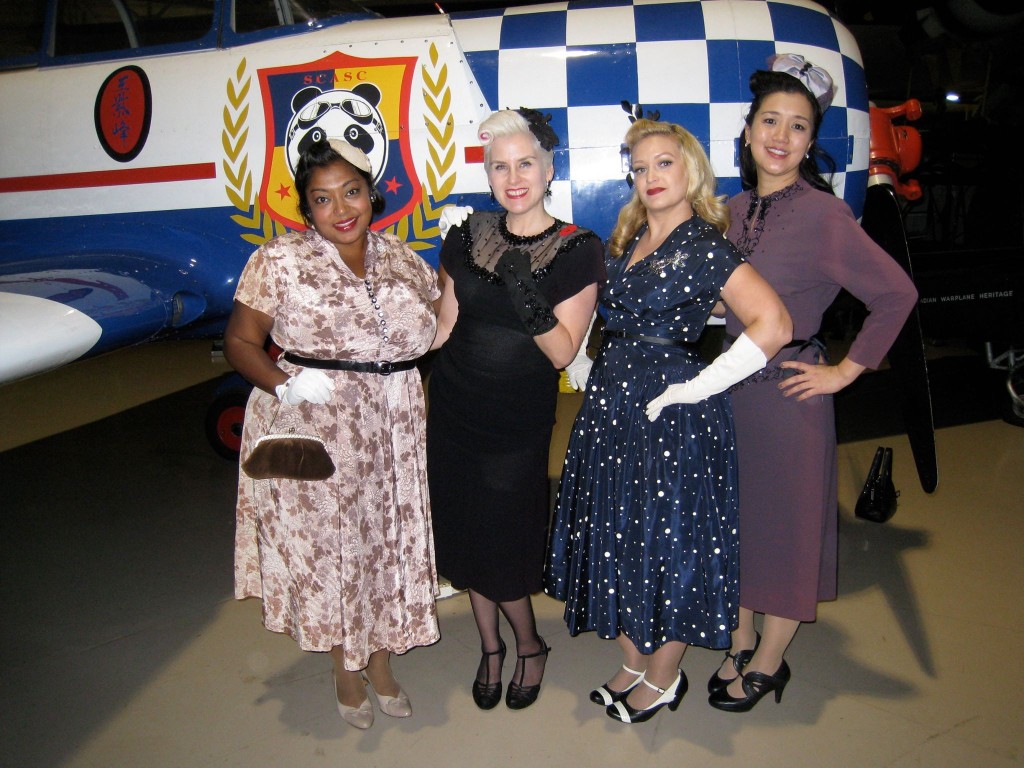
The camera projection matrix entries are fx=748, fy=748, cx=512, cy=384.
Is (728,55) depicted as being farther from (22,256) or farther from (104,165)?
(22,256)

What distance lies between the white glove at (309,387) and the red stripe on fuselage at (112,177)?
1.74 metres

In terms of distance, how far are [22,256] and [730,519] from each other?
11.0ft

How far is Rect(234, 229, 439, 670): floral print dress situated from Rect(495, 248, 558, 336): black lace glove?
1.03 ft

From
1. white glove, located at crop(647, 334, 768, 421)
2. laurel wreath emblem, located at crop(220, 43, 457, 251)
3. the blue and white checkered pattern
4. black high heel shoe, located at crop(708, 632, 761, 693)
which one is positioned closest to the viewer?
white glove, located at crop(647, 334, 768, 421)

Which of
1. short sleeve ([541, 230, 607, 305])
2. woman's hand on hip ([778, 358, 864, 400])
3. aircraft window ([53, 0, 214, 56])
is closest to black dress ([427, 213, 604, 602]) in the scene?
short sleeve ([541, 230, 607, 305])

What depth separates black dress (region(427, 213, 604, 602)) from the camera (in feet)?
6.29

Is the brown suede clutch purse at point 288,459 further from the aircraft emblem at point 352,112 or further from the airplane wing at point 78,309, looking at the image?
the aircraft emblem at point 352,112

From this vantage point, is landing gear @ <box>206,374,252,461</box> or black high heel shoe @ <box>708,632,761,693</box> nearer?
black high heel shoe @ <box>708,632,761,693</box>

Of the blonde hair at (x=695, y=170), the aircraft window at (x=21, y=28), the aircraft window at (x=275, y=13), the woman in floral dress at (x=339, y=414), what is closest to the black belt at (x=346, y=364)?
the woman in floral dress at (x=339, y=414)

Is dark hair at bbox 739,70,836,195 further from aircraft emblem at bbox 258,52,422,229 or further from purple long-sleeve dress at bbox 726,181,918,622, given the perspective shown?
aircraft emblem at bbox 258,52,422,229

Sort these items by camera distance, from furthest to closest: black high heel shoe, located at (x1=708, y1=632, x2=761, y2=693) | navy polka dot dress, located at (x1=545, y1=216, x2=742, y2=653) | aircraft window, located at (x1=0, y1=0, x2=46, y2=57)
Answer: aircraft window, located at (x1=0, y1=0, x2=46, y2=57) < black high heel shoe, located at (x1=708, y1=632, x2=761, y2=693) < navy polka dot dress, located at (x1=545, y1=216, x2=742, y2=653)

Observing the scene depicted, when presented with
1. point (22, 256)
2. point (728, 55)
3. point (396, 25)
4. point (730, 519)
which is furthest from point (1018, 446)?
point (22, 256)

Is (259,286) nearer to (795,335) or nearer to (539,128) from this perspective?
(539,128)

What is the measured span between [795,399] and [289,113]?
2277 mm
